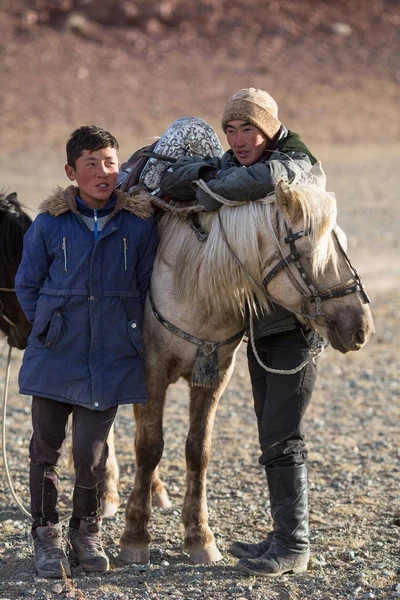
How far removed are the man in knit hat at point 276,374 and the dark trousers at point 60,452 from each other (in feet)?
2.48

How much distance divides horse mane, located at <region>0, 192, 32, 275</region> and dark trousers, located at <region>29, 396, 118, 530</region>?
123 cm

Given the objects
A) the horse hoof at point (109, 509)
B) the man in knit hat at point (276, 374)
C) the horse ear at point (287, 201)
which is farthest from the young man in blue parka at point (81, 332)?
the horse hoof at point (109, 509)

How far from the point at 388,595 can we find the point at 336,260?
1.50 meters

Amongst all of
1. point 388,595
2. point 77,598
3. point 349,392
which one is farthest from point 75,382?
point 349,392

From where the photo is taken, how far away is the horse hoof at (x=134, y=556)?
4422 millimetres

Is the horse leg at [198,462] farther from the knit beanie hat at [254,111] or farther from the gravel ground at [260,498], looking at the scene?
the knit beanie hat at [254,111]

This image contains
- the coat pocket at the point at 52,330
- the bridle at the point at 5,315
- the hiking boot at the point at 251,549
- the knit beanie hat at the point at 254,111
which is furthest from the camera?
the bridle at the point at 5,315

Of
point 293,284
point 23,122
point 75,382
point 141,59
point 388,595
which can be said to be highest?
point 141,59

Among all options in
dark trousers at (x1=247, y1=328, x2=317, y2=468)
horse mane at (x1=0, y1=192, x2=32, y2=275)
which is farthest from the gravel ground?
horse mane at (x1=0, y1=192, x2=32, y2=275)

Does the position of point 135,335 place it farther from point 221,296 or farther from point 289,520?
point 289,520

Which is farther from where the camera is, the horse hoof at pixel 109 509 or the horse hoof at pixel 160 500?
the horse hoof at pixel 160 500

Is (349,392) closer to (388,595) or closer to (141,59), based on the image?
(388,595)

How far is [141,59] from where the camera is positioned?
117 ft

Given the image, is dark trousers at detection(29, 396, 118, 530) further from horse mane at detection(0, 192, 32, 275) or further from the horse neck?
horse mane at detection(0, 192, 32, 275)
